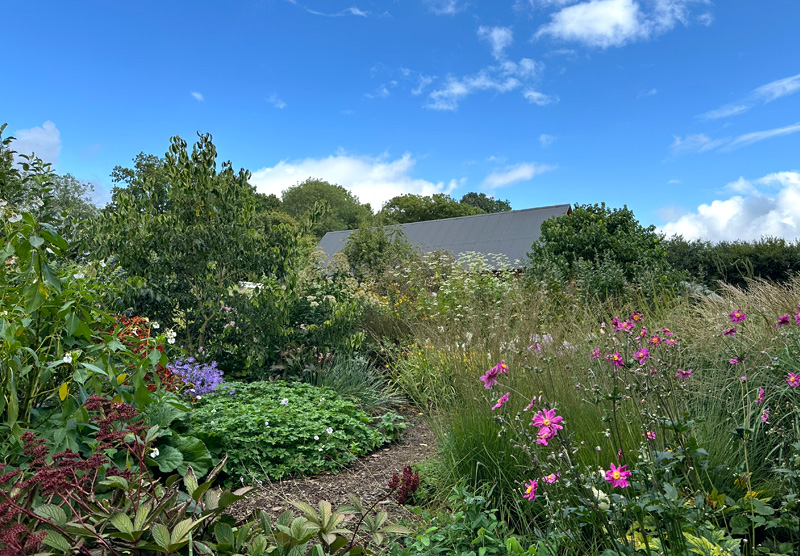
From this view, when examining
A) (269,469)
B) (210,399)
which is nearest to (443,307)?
(210,399)

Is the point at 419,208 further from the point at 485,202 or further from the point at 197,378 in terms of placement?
the point at 197,378

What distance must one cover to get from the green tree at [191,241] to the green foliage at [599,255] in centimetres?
410

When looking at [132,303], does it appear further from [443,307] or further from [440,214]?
[440,214]

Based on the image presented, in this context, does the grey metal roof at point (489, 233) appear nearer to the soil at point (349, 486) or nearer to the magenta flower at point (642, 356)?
the soil at point (349, 486)

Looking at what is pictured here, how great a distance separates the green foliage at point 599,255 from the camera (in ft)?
25.8

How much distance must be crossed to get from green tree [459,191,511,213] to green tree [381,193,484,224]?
45.0 feet

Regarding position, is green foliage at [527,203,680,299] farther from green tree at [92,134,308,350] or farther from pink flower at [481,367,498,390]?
pink flower at [481,367,498,390]

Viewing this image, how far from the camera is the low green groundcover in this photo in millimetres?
3518

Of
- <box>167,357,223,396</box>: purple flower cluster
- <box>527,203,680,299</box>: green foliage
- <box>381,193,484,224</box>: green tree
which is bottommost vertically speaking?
<box>167,357,223,396</box>: purple flower cluster

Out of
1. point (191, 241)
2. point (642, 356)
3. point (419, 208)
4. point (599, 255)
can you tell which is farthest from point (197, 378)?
point (419, 208)

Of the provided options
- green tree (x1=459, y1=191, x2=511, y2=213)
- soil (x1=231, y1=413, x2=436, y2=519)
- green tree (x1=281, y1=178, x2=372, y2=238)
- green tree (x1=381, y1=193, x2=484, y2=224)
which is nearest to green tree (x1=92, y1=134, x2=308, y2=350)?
soil (x1=231, y1=413, x2=436, y2=519)

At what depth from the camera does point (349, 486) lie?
3430mm

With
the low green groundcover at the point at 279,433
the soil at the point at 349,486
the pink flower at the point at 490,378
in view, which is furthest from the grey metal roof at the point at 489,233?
the pink flower at the point at 490,378

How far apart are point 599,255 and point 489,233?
1543 cm
